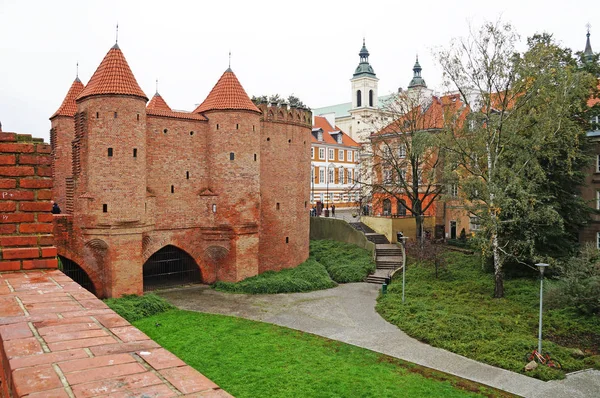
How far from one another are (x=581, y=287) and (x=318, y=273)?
46.2 ft

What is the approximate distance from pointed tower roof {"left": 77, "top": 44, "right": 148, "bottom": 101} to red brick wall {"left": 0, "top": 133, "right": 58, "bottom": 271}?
18445 mm

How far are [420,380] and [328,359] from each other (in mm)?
2947

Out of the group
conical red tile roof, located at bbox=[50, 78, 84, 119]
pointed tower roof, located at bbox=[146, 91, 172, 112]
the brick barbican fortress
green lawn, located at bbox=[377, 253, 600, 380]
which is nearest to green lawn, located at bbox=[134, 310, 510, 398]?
green lawn, located at bbox=[377, 253, 600, 380]

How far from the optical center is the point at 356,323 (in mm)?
19844

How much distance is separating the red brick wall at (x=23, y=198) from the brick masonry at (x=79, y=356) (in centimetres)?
94

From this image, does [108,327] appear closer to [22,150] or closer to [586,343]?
[22,150]

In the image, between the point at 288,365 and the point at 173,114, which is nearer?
the point at 288,365

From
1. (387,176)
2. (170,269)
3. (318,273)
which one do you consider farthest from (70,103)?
(387,176)

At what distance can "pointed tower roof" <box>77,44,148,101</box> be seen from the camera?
22219mm

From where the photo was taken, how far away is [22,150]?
16.5 ft

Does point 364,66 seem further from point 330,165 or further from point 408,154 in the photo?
point 408,154

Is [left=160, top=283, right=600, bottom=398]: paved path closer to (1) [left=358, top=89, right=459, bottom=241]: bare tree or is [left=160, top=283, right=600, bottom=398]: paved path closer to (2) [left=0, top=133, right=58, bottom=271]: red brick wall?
(1) [left=358, top=89, right=459, bottom=241]: bare tree

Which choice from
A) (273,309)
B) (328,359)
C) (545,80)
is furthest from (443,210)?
(328,359)

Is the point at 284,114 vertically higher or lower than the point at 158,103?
lower
